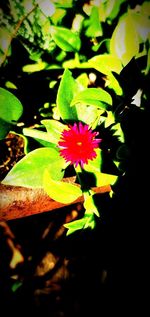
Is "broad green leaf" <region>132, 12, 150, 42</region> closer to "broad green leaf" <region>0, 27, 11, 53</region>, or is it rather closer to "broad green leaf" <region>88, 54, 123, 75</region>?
"broad green leaf" <region>88, 54, 123, 75</region>

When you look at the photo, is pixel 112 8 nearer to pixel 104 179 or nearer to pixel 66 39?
pixel 66 39

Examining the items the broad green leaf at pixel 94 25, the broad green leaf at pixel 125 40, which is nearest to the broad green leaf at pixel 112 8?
the broad green leaf at pixel 94 25

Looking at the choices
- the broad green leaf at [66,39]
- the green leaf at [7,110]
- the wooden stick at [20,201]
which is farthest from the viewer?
the broad green leaf at [66,39]

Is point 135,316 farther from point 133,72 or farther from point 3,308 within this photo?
point 133,72

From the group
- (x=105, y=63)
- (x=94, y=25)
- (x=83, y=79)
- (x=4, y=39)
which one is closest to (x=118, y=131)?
(x=105, y=63)

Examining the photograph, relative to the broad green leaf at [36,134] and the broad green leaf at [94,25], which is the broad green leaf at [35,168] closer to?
the broad green leaf at [36,134]
